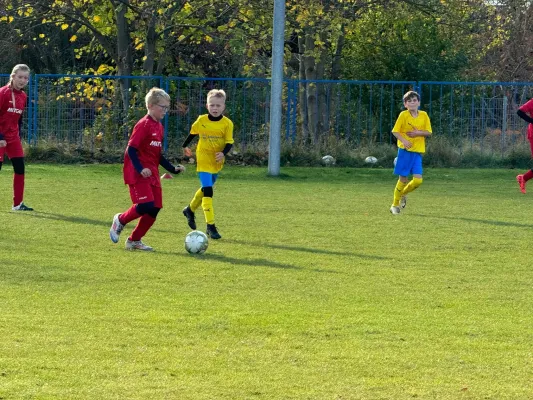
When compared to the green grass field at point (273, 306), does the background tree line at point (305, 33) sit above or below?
above

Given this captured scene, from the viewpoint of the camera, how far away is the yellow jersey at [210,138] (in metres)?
12.6

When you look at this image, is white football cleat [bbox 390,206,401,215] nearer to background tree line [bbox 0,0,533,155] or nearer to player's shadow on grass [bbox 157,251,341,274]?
player's shadow on grass [bbox 157,251,341,274]

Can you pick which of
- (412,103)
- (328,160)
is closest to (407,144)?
(412,103)

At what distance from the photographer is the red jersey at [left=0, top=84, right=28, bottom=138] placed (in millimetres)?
14688

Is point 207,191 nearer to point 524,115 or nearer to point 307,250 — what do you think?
point 307,250

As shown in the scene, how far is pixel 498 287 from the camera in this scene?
9.33m

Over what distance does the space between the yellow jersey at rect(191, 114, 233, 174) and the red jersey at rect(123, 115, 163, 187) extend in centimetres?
129

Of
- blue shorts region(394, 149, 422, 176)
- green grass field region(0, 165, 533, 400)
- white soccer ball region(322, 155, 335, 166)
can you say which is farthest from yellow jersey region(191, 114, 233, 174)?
white soccer ball region(322, 155, 335, 166)

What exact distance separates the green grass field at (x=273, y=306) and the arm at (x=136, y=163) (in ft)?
2.53

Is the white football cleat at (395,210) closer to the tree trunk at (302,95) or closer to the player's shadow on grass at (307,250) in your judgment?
the player's shadow on grass at (307,250)

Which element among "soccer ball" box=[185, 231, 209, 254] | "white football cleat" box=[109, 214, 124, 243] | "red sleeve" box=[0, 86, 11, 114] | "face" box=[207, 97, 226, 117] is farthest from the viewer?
"red sleeve" box=[0, 86, 11, 114]

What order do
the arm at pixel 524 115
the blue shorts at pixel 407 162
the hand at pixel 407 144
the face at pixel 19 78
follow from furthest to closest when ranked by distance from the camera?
1. the arm at pixel 524 115
2. the blue shorts at pixel 407 162
3. the hand at pixel 407 144
4. the face at pixel 19 78

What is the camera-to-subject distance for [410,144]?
15516 mm

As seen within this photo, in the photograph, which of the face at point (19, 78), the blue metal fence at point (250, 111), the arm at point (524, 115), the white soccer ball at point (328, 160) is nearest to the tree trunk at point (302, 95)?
the blue metal fence at point (250, 111)
